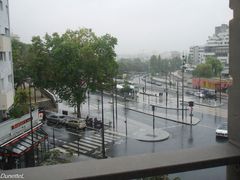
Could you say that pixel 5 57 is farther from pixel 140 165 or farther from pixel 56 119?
pixel 140 165

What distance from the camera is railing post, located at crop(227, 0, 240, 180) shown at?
1.80 meters

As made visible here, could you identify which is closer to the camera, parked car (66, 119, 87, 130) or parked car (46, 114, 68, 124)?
parked car (66, 119, 87, 130)

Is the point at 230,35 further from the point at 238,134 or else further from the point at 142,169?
the point at 142,169

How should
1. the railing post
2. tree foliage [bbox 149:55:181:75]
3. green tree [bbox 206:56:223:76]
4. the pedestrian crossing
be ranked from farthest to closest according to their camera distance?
tree foliage [bbox 149:55:181:75] → green tree [bbox 206:56:223:76] → the pedestrian crossing → the railing post

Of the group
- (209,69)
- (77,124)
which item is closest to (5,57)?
(77,124)

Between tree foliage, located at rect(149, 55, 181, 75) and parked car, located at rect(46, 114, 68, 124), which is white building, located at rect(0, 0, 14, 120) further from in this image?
tree foliage, located at rect(149, 55, 181, 75)

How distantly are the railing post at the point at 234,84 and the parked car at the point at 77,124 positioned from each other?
963 inches

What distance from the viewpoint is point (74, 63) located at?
27.3m

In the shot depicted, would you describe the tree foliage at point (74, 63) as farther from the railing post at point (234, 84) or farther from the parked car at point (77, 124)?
the railing post at point (234, 84)

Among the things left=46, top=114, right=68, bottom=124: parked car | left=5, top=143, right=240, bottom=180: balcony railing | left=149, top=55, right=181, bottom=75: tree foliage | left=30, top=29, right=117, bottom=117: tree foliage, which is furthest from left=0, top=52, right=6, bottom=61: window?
left=149, top=55, right=181, bottom=75: tree foliage

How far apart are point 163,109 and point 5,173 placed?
3312cm

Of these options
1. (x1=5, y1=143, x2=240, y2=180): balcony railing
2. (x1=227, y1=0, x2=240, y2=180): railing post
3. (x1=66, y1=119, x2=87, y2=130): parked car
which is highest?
(x1=227, y1=0, x2=240, y2=180): railing post

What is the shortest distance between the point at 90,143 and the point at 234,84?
2018 centimetres

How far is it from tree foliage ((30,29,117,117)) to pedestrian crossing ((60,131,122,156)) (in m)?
5.73
